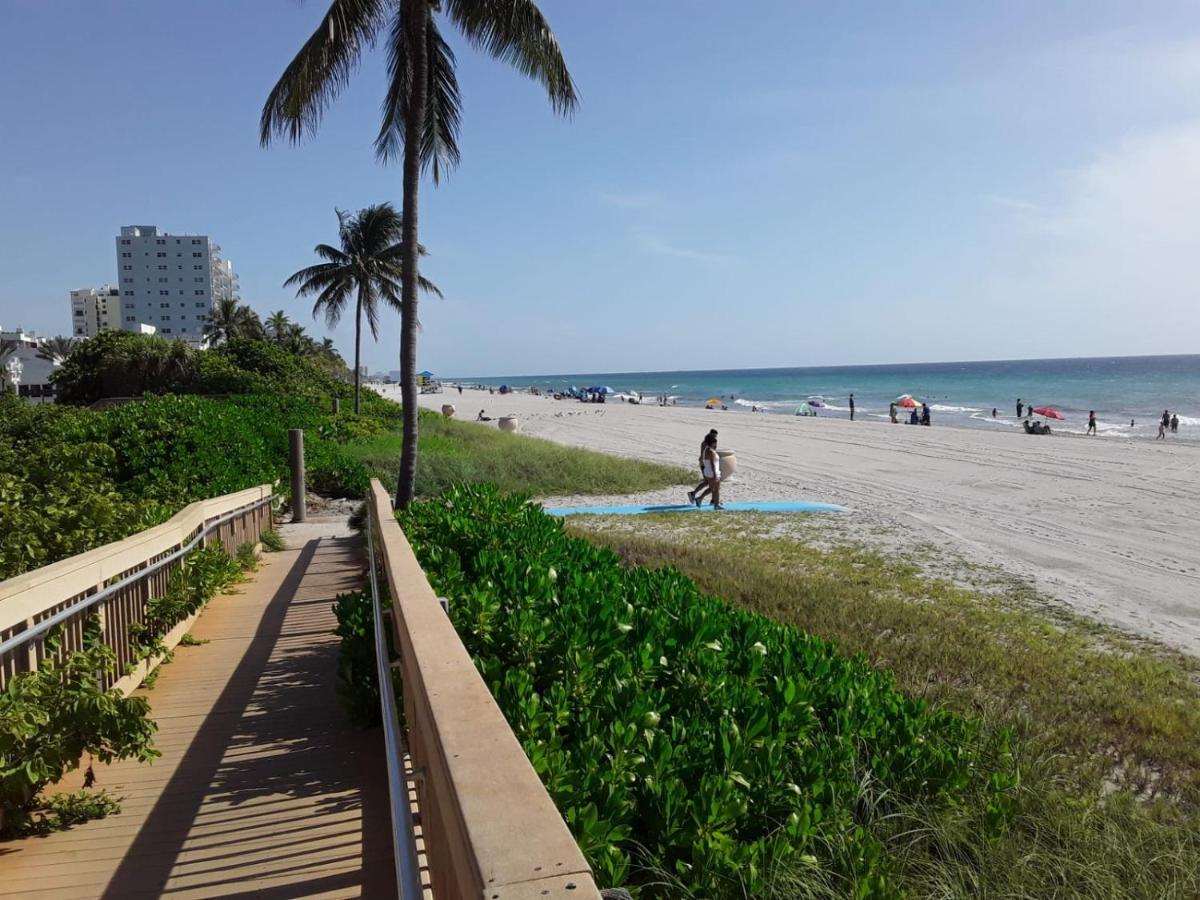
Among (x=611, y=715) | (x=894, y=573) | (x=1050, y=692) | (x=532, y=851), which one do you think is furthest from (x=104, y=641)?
(x=894, y=573)

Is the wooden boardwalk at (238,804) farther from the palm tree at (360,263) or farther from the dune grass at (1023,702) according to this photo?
the palm tree at (360,263)

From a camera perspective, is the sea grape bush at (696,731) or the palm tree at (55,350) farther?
the palm tree at (55,350)

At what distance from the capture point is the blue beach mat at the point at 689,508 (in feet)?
59.1

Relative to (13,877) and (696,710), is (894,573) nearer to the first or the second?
(696,710)

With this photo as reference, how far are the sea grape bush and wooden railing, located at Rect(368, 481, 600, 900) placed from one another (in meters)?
0.45

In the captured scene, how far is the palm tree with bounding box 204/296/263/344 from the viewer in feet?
253

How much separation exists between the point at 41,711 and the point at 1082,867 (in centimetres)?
410

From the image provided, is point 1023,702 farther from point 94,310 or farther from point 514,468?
point 94,310

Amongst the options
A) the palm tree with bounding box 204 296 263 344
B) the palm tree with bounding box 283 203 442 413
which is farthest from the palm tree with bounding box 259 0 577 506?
the palm tree with bounding box 204 296 263 344

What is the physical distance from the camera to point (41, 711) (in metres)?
3.44

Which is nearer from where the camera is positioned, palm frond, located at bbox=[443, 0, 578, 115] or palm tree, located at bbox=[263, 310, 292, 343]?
palm frond, located at bbox=[443, 0, 578, 115]

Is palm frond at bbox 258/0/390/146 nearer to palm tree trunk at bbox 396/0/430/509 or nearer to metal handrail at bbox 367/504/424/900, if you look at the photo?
palm tree trunk at bbox 396/0/430/509

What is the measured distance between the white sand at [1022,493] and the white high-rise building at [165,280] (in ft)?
431

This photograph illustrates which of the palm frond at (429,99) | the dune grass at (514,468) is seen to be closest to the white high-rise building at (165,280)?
the dune grass at (514,468)
